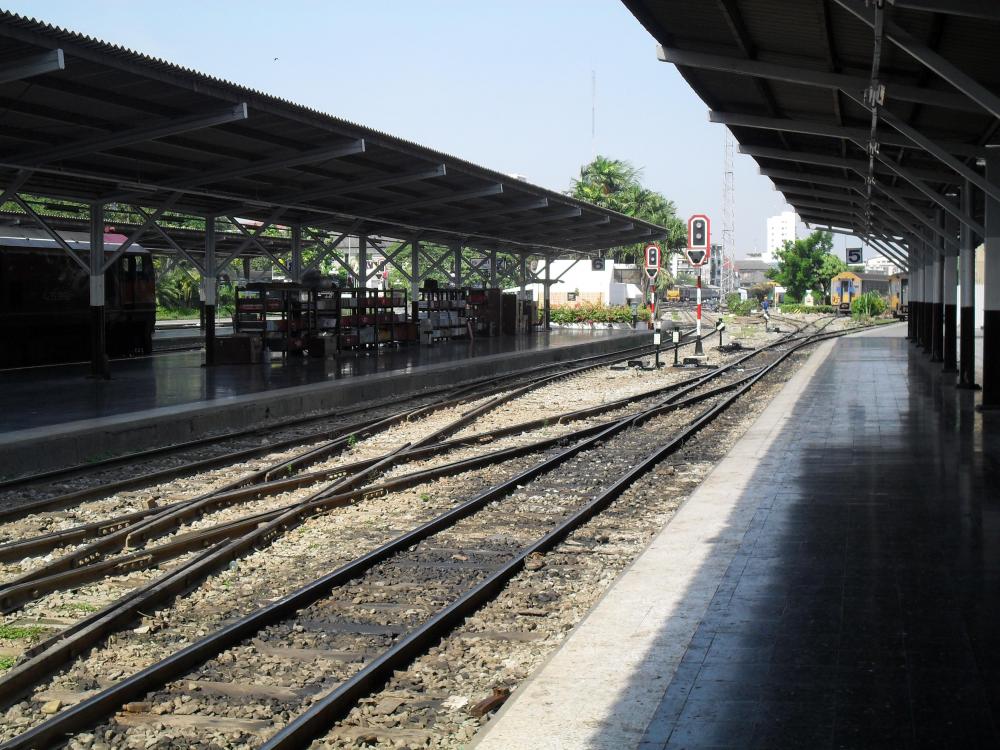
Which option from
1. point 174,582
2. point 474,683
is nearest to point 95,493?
point 174,582

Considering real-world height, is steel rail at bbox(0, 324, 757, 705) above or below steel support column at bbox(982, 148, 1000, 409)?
below

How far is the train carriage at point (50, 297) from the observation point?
23094 millimetres

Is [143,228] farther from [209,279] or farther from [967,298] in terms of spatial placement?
[967,298]

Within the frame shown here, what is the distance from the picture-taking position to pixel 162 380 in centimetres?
2134

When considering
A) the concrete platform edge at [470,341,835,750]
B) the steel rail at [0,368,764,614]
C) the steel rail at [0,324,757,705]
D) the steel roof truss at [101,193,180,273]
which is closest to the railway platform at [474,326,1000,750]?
the concrete platform edge at [470,341,835,750]

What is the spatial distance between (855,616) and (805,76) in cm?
713

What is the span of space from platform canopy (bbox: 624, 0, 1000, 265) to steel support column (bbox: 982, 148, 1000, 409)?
421 mm

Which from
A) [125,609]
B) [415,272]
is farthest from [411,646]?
[415,272]

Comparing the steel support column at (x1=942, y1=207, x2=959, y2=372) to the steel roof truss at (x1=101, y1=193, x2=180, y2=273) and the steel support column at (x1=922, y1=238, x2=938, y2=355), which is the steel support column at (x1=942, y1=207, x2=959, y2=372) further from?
the steel roof truss at (x1=101, y1=193, x2=180, y2=273)

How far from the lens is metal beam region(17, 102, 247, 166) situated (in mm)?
15617

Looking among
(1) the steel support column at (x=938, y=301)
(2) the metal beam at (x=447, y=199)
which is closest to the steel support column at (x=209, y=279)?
(2) the metal beam at (x=447, y=199)

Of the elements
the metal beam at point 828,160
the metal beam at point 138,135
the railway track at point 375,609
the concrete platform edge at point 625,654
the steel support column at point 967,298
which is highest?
the metal beam at point 138,135

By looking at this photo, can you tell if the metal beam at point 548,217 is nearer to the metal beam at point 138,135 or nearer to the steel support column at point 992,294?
the metal beam at point 138,135

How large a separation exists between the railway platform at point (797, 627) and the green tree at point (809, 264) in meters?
84.8
